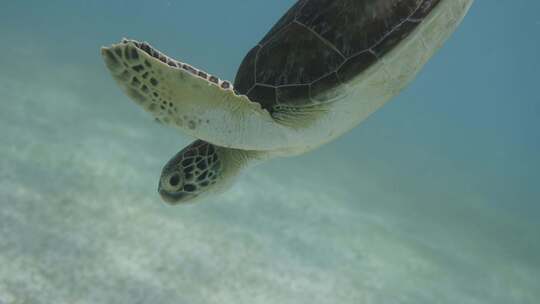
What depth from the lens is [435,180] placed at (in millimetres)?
14156

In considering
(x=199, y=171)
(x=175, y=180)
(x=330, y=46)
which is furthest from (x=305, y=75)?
(x=175, y=180)

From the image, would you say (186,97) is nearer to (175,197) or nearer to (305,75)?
(305,75)

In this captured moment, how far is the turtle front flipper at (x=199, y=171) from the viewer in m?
2.68

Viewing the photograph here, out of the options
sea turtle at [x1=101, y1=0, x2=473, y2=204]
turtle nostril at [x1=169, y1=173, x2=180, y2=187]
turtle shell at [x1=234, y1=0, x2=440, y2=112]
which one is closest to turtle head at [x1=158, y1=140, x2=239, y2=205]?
turtle nostril at [x1=169, y1=173, x2=180, y2=187]

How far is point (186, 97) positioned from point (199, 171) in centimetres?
78

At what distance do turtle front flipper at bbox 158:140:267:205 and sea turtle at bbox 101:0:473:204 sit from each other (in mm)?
395

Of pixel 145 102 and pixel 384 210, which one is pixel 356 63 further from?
pixel 384 210

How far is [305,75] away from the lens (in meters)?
2.20

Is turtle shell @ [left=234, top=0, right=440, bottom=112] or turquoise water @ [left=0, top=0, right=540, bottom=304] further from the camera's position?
turquoise water @ [left=0, top=0, right=540, bottom=304]

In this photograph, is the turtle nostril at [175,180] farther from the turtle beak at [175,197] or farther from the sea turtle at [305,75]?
the sea turtle at [305,75]

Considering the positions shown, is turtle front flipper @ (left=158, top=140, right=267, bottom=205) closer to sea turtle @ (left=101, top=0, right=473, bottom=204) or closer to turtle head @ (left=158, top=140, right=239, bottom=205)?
turtle head @ (left=158, top=140, right=239, bottom=205)

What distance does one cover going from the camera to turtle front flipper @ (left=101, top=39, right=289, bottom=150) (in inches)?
73.6

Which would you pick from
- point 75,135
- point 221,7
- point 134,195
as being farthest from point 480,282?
point 221,7

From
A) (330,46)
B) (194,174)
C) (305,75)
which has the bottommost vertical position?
(194,174)
